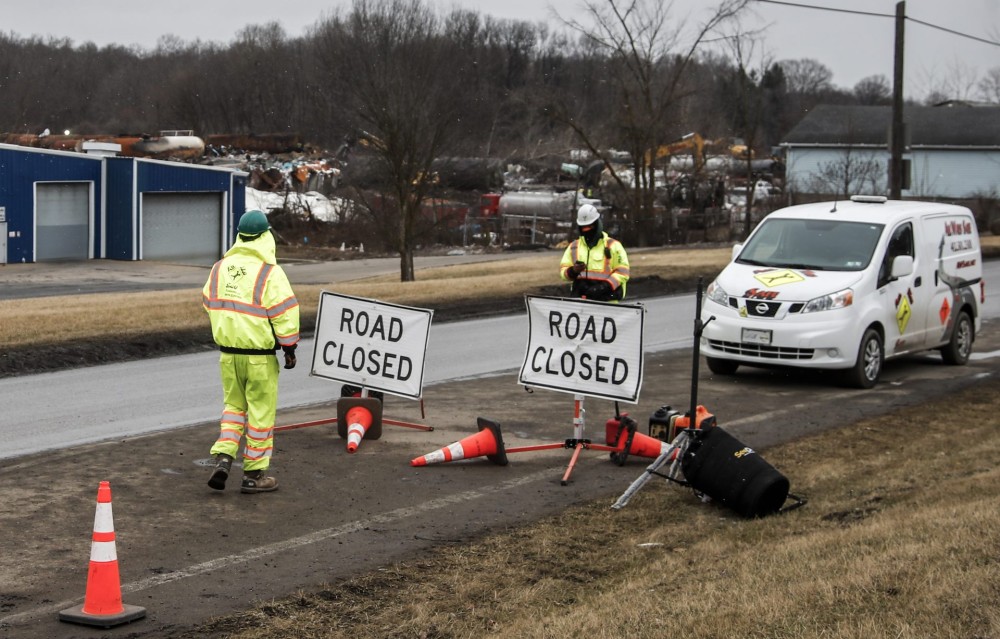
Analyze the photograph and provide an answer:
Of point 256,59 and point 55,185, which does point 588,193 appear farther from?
point 256,59

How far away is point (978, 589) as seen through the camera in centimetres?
542

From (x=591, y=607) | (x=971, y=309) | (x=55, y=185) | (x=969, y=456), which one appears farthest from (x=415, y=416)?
(x=55, y=185)

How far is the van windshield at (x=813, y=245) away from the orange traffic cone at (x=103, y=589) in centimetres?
950

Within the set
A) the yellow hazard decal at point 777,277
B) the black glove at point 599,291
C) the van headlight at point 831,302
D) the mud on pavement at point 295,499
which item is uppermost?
the yellow hazard decal at point 777,277

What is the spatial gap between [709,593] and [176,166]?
154 ft

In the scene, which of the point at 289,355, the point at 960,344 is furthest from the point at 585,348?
the point at 960,344

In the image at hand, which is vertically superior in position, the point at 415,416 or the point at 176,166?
the point at 176,166

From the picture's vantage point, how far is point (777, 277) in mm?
13523

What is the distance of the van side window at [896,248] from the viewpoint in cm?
1362

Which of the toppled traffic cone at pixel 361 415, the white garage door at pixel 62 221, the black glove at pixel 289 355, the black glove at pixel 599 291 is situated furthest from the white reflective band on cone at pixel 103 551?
the white garage door at pixel 62 221

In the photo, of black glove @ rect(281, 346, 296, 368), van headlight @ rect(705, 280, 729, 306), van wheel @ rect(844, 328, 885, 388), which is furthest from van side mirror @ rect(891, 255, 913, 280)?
black glove @ rect(281, 346, 296, 368)

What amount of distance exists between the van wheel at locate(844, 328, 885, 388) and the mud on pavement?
515 millimetres

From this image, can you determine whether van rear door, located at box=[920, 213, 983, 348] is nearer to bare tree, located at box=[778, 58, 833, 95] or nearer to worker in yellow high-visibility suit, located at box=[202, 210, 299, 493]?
worker in yellow high-visibility suit, located at box=[202, 210, 299, 493]

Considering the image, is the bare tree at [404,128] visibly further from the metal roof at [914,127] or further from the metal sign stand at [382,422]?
the metal roof at [914,127]
